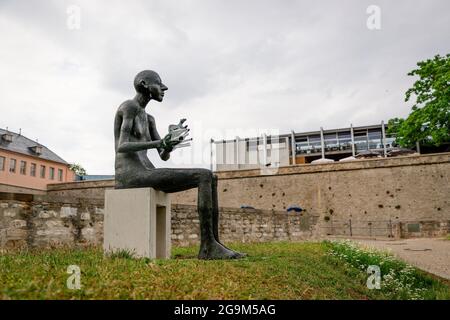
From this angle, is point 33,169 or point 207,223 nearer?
point 207,223

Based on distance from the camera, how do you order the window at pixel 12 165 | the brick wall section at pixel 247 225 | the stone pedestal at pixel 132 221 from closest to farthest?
the stone pedestal at pixel 132 221 → the brick wall section at pixel 247 225 → the window at pixel 12 165

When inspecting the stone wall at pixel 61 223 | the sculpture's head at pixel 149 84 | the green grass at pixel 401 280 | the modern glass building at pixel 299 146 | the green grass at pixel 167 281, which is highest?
the modern glass building at pixel 299 146

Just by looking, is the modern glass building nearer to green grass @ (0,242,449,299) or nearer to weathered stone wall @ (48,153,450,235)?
weathered stone wall @ (48,153,450,235)

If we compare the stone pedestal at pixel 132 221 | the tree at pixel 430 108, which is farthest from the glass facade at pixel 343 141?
the stone pedestal at pixel 132 221

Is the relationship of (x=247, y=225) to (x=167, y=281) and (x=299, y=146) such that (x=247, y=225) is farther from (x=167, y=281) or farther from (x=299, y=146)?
(x=299, y=146)

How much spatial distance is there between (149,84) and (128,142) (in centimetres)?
93

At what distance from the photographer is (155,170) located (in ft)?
15.9

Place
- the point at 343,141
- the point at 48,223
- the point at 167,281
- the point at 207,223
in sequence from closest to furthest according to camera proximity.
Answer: the point at 167,281
the point at 207,223
the point at 48,223
the point at 343,141

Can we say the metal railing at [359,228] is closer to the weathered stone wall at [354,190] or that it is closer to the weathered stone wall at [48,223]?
the weathered stone wall at [354,190]

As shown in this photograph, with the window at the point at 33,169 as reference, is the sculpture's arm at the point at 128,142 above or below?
below

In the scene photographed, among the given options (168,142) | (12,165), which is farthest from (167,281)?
(12,165)

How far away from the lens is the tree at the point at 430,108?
59.3 ft

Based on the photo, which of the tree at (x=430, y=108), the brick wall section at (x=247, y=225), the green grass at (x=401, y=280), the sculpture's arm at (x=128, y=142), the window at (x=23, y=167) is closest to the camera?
the sculpture's arm at (x=128, y=142)
